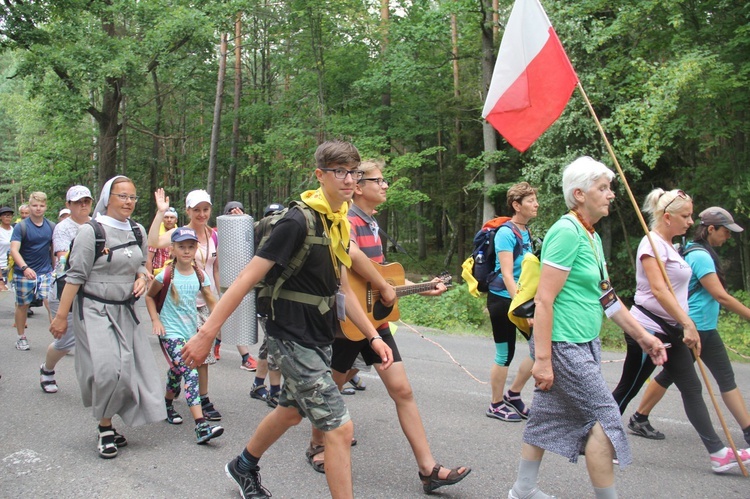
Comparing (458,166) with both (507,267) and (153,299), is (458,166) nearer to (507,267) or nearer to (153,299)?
(507,267)

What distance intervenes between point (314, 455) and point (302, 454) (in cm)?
26

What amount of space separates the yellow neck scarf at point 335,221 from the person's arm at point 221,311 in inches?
15.4

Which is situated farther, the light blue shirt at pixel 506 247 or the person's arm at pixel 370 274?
the light blue shirt at pixel 506 247

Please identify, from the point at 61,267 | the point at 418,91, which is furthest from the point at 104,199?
the point at 418,91

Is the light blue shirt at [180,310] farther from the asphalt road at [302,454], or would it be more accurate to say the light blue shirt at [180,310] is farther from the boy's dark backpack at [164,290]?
the asphalt road at [302,454]

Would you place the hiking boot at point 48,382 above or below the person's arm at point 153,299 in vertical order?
below

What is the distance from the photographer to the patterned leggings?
4.64m

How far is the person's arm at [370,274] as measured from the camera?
148 inches

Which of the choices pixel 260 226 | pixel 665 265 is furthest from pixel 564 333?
pixel 260 226

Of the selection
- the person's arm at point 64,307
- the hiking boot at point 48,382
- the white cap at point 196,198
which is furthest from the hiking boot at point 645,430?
the hiking boot at point 48,382

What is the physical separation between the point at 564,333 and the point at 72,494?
9.82 feet

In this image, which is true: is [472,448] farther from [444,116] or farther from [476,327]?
[444,116]

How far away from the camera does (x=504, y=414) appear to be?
5.14 meters

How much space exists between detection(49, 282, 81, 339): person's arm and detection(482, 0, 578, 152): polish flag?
317 centimetres
